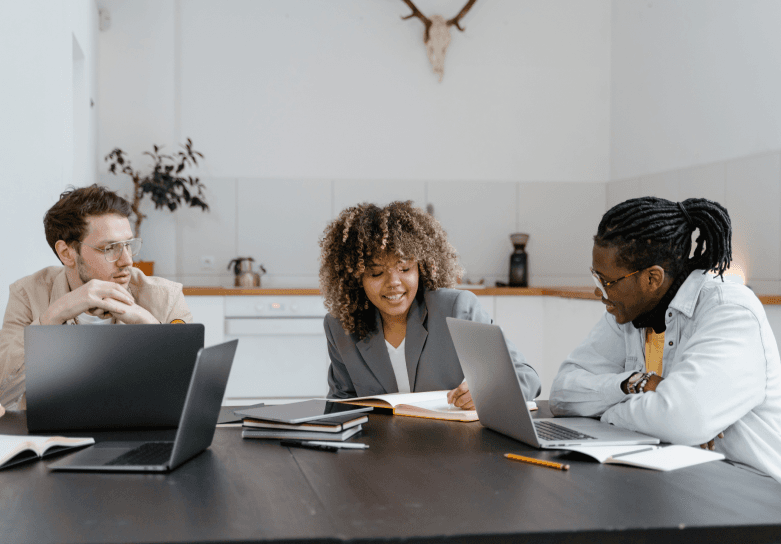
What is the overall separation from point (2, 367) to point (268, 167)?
2957 millimetres

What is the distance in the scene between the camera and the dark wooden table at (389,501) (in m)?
0.79

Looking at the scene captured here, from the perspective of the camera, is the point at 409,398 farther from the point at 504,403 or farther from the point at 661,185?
the point at 661,185

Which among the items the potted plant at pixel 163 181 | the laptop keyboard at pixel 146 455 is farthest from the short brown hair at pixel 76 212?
the potted plant at pixel 163 181

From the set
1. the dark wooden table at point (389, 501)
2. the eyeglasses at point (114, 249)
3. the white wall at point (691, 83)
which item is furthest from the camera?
the white wall at point (691, 83)

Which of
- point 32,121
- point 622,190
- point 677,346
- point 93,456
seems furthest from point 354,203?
point 93,456

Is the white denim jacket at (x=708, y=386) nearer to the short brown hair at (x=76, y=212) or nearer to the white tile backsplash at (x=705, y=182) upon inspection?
the short brown hair at (x=76, y=212)

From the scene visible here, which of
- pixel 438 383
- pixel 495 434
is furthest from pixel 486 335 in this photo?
pixel 438 383

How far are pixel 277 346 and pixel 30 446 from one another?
2.78 meters

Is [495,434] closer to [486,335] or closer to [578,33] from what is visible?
[486,335]

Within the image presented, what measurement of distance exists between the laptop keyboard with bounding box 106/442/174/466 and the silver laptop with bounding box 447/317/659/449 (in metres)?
0.57

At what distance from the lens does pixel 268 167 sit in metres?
4.54

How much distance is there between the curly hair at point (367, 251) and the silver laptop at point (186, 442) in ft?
2.74

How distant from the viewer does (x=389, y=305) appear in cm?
200

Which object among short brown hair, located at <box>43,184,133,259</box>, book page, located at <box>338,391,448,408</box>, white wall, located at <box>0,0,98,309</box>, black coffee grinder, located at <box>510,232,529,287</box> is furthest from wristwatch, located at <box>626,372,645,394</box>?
black coffee grinder, located at <box>510,232,529,287</box>
